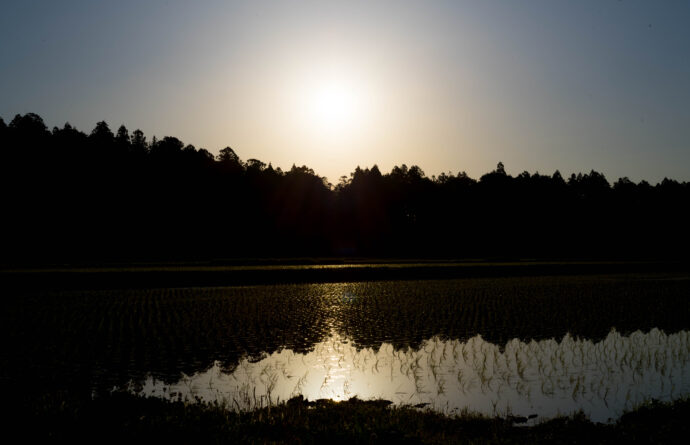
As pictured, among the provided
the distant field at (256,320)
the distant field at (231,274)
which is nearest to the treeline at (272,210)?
the distant field at (231,274)

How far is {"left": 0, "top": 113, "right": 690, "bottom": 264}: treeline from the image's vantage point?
107188 millimetres

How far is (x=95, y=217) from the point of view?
362 feet

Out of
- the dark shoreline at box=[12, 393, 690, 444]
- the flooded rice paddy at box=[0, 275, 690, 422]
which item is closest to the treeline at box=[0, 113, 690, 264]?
the flooded rice paddy at box=[0, 275, 690, 422]

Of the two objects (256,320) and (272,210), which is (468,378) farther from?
(272,210)

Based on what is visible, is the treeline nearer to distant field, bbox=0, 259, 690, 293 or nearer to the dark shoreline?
distant field, bbox=0, 259, 690, 293

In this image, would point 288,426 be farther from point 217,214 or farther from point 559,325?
point 217,214

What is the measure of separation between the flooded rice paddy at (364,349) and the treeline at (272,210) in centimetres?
6291

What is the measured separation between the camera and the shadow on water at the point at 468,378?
12805 mm

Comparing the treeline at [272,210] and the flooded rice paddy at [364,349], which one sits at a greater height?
the treeline at [272,210]

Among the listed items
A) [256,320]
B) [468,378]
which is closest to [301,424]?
[468,378]

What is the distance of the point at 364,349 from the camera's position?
19.2 meters

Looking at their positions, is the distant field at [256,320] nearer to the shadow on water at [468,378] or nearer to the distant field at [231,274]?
the shadow on water at [468,378]

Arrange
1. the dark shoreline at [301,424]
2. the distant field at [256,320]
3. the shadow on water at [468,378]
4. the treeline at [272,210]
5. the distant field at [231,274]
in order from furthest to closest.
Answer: the treeline at [272,210] < the distant field at [231,274] < the distant field at [256,320] < the shadow on water at [468,378] < the dark shoreline at [301,424]

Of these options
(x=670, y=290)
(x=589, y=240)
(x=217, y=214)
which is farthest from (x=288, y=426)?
(x=589, y=240)
